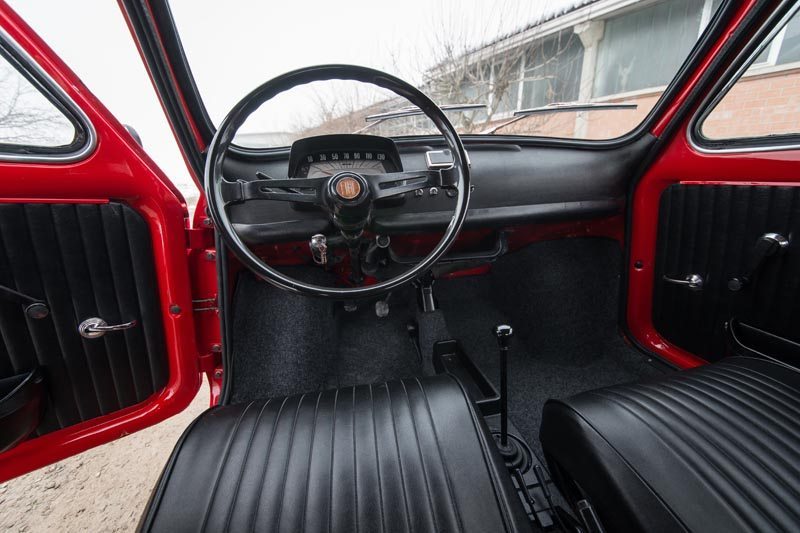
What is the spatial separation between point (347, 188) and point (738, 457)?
3.18ft

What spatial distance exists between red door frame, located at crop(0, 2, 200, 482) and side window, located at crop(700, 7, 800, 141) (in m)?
1.83

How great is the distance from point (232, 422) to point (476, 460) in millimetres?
541

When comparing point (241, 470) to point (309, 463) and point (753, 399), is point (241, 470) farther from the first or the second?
point (753, 399)

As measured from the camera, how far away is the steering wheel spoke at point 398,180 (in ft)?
3.36

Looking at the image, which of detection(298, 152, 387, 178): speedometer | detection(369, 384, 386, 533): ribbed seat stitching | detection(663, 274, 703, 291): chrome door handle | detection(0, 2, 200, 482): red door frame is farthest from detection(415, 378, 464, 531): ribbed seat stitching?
detection(663, 274, 703, 291): chrome door handle

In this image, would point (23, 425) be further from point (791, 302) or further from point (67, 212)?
point (791, 302)

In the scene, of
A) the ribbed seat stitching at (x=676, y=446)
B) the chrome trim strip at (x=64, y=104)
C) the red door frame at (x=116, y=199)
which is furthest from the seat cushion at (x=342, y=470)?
the chrome trim strip at (x=64, y=104)

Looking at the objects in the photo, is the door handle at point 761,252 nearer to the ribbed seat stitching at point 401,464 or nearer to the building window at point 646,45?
the building window at point 646,45

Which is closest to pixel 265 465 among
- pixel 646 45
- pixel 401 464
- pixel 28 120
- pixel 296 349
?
pixel 401 464

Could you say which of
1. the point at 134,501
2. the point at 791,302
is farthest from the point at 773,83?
the point at 134,501

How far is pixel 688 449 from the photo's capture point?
27.0 inches

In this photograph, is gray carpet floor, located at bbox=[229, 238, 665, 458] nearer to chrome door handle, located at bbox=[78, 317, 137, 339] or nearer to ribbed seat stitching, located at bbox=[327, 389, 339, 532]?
chrome door handle, located at bbox=[78, 317, 137, 339]

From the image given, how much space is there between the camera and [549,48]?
154 centimetres

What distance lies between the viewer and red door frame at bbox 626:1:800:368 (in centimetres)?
110
